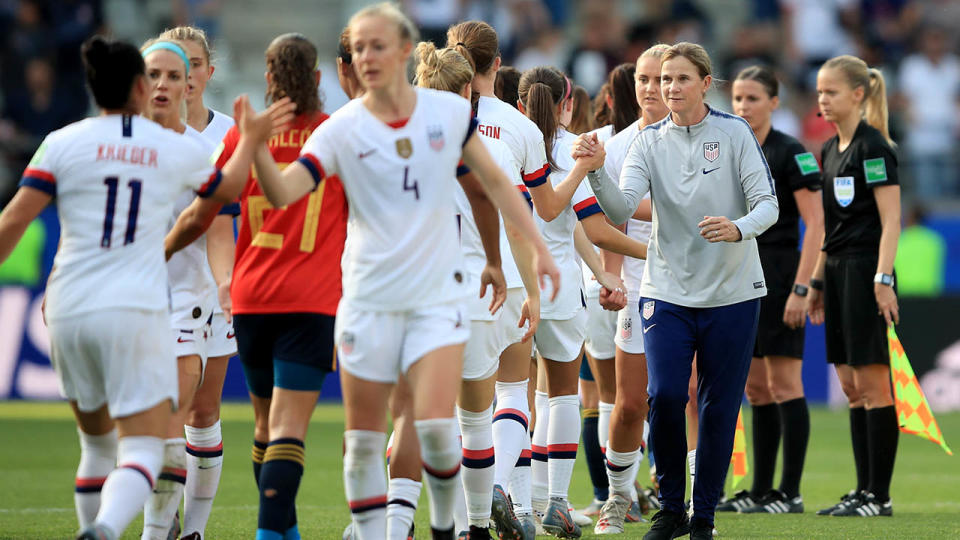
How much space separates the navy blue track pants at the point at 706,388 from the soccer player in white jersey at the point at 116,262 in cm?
233

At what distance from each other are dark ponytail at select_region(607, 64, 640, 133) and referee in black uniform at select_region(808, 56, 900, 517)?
120 centimetres

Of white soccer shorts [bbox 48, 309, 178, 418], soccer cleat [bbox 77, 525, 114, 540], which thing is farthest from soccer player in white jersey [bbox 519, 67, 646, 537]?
soccer cleat [bbox 77, 525, 114, 540]

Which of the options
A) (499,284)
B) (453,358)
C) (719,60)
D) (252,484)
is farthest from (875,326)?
(719,60)

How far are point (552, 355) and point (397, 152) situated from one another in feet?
7.66

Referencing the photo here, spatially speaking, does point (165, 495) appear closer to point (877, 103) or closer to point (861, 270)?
point (861, 270)

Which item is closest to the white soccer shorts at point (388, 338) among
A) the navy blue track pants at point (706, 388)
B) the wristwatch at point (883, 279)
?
the navy blue track pants at point (706, 388)

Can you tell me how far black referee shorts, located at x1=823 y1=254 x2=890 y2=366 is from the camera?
8.04 m

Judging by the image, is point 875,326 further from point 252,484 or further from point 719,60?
point 719,60

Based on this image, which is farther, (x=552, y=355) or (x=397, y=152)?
(x=552, y=355)

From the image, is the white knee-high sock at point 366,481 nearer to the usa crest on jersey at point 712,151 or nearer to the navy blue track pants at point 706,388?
the navy blue track pants at point 706,388

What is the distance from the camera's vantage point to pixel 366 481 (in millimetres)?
5016

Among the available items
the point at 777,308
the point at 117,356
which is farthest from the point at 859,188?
the point at 117,356

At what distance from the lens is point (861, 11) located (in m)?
20.5

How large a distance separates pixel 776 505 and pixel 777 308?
1232 millimetres
